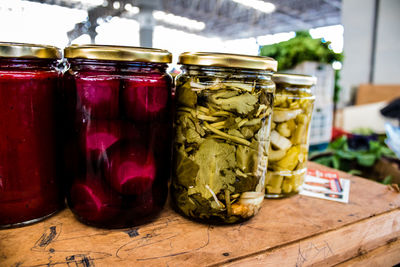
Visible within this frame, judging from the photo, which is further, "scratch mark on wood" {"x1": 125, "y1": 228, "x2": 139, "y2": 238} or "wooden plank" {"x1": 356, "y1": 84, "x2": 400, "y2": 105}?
"wooden plank" {"x1": 356, "y1": 84, "x2": 400, "y2": 105}

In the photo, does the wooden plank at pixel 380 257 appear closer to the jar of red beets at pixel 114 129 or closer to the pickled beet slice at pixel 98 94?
the jar of red beets at pixel 114 129

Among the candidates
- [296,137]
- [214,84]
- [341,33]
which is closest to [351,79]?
[341,33]

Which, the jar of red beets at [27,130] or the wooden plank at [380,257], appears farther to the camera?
the wooden plank at [380,257]

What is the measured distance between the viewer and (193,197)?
0.62 meters

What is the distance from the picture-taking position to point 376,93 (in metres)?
3.80

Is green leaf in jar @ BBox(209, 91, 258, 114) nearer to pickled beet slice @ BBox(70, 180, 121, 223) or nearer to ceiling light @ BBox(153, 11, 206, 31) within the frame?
pickled beet slice @ BBox(70, 180, 121, 223)

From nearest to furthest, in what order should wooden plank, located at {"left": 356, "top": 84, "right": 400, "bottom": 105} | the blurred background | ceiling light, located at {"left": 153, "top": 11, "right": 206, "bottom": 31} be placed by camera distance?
the blurred background
wooden plank, located at {"left": 356, "top": 84, "right": 400, "bottom": 105}
ceiling light, located at {"left": 153, "top": 11, "right": 206, "bottom": 31}

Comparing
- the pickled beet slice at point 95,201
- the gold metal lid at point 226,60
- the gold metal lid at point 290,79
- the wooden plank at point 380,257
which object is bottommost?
the wooden plank at point 380,257

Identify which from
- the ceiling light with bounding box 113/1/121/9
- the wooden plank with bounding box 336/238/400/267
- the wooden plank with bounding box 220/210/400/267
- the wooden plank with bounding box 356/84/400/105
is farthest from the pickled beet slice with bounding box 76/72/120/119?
the ceiling light with bounding box 113/1/121/9

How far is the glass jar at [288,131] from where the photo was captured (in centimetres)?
75

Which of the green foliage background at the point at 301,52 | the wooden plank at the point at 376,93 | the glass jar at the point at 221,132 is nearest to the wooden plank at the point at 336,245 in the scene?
the glass jar at the point at 221,132

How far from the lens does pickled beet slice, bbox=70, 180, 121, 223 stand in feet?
1.82

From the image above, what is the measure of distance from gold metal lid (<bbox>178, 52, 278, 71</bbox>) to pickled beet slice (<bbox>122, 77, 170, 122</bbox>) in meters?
0.07

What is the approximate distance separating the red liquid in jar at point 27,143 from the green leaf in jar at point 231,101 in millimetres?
321
